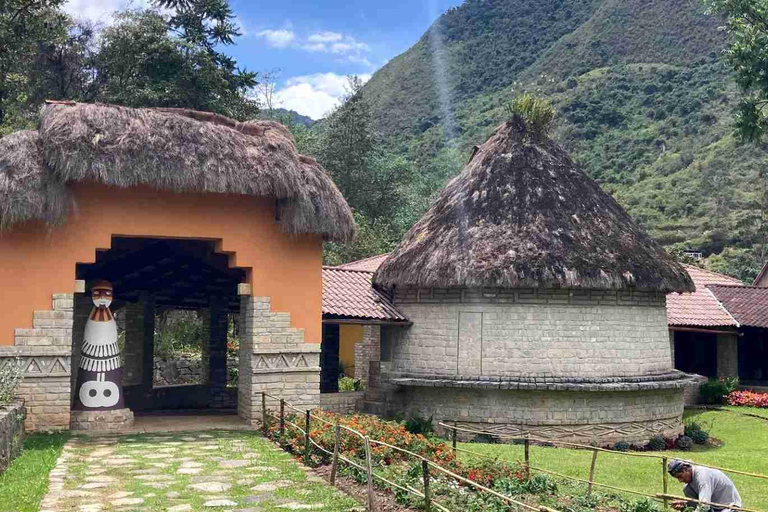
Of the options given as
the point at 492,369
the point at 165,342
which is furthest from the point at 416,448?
the point at 165,342

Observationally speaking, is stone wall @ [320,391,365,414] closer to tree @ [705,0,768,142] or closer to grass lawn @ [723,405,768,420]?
tree @ [705,0,768,142]

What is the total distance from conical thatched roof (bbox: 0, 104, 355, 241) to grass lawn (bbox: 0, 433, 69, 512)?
11.1ft

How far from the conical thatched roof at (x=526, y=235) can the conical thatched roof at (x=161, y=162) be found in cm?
293

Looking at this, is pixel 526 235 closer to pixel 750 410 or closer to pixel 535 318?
pixel 535 318

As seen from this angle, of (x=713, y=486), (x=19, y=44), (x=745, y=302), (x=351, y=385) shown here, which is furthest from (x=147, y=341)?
(x=745, y=302)

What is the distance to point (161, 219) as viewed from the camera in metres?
13.6

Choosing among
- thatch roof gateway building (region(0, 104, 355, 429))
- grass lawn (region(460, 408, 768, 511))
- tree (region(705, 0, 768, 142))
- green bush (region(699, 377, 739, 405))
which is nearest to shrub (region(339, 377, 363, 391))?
grass lawn (region(460, 408, 768, 511))

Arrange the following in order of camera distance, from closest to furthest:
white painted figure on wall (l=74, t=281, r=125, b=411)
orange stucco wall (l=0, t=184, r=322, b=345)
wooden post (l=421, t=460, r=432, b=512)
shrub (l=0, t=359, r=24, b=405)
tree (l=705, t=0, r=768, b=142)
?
wooden post (l=421, t=460, r=432, b=512)
shrub (l=0, t=359, r=24, b=405)
orange stucco wall (l=0, t=184, r=322, b=345)
white painted figure on wall (l=74, t=281, r=125, b=411)
tree (l=705, t=0, r=768, b=142)

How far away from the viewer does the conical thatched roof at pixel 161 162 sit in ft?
40.2

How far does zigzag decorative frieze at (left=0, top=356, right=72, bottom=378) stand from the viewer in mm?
12555

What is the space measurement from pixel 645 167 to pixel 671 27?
18.9 meters

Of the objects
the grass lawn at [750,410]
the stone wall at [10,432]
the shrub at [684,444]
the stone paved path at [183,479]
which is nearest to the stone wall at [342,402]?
the stone paved path at [183,479]

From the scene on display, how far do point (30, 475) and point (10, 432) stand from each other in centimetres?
86

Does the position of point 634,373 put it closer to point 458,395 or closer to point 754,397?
point 458,395
